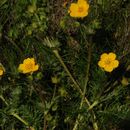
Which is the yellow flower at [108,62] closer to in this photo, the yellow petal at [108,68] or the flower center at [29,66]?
the yellow petal at [108,68]

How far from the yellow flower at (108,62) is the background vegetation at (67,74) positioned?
0.07m

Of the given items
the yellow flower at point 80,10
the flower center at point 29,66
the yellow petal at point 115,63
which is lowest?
the yellow petal at point 115,63

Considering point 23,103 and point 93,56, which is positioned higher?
point 93,56

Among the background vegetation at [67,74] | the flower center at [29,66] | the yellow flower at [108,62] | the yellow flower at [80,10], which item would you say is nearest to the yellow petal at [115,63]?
the yellow flower at [108,62]

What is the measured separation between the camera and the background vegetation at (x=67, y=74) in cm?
263

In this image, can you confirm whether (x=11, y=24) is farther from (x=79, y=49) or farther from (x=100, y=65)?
(x=100, y=65)

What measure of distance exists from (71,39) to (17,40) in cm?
32

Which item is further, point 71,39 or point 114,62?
point 71,39

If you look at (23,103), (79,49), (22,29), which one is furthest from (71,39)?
(23,103)

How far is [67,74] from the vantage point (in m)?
2.70

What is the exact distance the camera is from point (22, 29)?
10.0ft

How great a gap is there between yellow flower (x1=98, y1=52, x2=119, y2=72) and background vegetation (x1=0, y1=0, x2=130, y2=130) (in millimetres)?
65

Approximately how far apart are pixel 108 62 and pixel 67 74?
279 millimetres

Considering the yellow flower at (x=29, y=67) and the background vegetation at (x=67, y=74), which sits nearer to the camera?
the yellow flower at (x=29, y=67)
